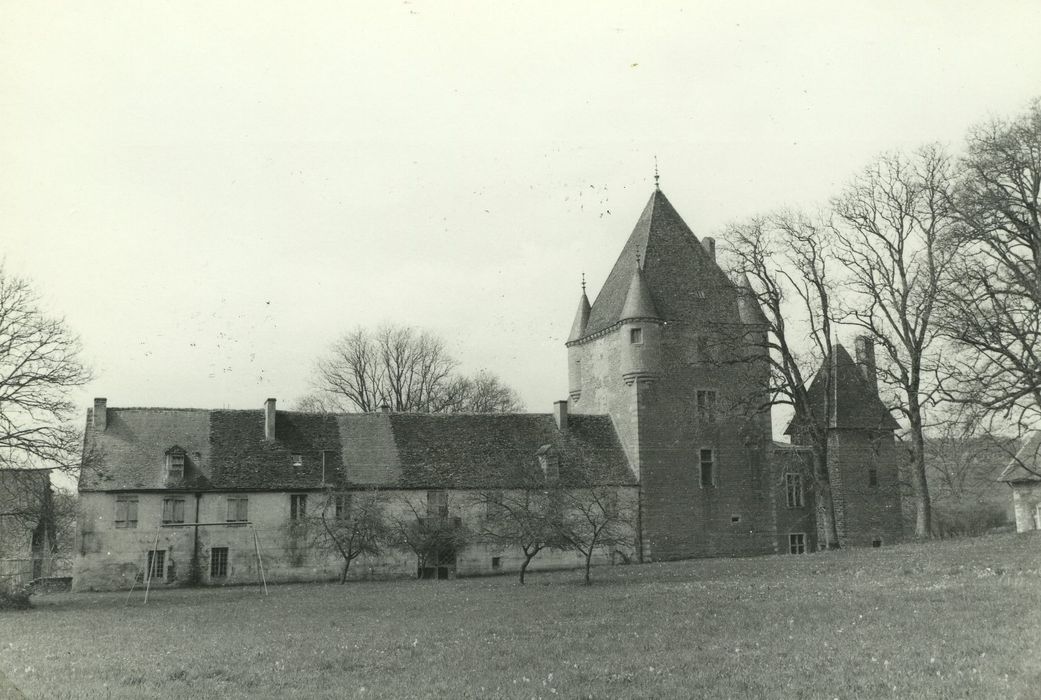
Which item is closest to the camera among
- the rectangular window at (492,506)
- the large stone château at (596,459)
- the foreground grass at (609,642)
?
the foreground grass at (609,642)

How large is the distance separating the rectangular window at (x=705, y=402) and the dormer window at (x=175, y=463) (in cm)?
2372

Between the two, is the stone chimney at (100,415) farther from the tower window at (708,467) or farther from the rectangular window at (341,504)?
the tower window at (708,467)

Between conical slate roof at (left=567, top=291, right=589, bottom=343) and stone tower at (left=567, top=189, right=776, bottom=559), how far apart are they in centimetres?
357

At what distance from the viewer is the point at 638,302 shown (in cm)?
4306

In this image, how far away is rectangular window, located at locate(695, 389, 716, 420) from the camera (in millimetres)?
43281

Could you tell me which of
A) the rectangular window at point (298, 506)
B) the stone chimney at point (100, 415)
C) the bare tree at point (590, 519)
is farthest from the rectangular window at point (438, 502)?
the stone chimney at point (100, 415)

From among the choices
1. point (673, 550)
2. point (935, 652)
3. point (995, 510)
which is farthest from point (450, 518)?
point (995, 510)

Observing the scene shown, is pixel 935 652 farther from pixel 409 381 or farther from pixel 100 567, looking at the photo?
pixel 409 381

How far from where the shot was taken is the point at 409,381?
6488 centimetres

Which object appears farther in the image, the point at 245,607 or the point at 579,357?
the point at 579,357

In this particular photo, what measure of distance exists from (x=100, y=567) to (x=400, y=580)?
12.6m

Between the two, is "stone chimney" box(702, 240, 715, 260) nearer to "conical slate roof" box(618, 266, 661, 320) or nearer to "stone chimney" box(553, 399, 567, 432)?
"conical slate roof" box(618, 266, 661, 320)

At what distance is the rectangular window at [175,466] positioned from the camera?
39.3 m

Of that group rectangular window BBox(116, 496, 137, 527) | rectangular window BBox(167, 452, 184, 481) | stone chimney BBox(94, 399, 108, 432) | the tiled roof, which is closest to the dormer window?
→ rectangular window BBox(167, 452, 184, 481)
